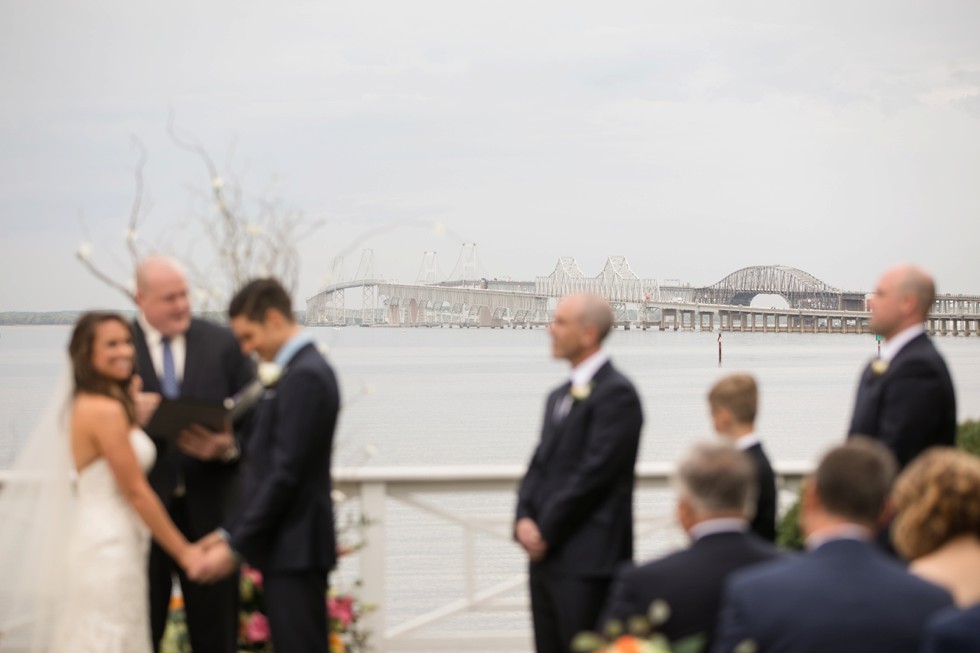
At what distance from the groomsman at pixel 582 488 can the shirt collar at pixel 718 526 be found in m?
1.46

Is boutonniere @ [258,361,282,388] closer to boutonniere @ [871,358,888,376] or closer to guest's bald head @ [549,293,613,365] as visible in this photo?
guest's bald head @ [549,293,613,365]

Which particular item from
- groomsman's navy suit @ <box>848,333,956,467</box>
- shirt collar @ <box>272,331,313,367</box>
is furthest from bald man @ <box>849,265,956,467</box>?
shirt collar @ <box>272,331,313,367</box>

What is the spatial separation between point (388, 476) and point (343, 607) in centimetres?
67

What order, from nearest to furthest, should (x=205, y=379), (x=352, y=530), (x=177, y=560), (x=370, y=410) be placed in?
(x=177, y=560)
(x=205, y=379)
(x=352, y=530)
(x=370, y=410)

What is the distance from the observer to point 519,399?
5300cm

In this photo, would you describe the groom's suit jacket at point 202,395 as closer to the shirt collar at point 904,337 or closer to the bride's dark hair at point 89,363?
the bride's dark hair at point 89,363

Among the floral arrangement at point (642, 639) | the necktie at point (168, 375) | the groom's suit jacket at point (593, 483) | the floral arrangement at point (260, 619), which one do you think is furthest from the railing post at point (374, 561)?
the floral arrangement at point (642, 639)

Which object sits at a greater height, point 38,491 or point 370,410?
point 38,491

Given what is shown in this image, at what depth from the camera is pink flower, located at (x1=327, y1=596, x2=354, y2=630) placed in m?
5.28

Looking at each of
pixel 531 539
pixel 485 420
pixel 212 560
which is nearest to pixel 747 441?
pixel 531 539

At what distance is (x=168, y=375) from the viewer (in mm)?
4840

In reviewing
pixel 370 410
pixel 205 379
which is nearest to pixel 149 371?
pixel 205 379

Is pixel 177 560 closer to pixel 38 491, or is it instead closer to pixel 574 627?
pixel 38 491

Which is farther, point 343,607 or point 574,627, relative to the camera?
point 343,607
